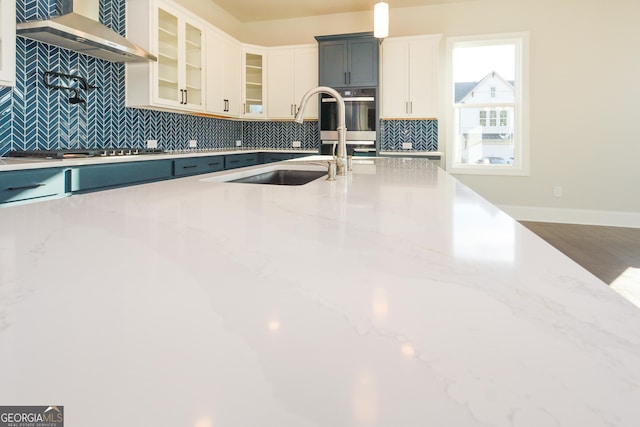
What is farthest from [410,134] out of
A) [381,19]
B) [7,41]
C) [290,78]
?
[7,41]

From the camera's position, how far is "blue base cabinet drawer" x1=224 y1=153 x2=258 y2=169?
15.6ft

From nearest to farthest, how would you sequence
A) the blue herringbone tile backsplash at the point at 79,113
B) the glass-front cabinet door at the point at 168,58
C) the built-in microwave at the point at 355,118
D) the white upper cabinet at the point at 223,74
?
the blue herringbone tile backsplash at the point at 79,113, the glass-front cabinet door at the point at 168,58, the white upper cabinet at the point at 223,74, the built-in microwave at the point at 355,118

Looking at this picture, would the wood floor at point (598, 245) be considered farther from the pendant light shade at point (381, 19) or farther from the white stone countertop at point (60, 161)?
the white stone countertop at point (60, 161)

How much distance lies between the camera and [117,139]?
149 inches

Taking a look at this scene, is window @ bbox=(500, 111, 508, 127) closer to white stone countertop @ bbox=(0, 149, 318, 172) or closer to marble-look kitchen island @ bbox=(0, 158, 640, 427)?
white stone countertop @ bbox=(0, 149, 318, 172)

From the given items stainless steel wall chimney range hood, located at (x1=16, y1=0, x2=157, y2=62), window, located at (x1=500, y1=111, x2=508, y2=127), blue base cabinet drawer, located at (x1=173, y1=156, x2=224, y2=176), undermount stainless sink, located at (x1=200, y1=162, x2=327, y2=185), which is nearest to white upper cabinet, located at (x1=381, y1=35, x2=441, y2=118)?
window, located at (x1=500, y1=111, x2=508, y2=127)

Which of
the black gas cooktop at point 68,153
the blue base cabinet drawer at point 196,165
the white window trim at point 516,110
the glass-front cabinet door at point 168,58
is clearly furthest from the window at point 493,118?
the black gas cooktop at point 68,153

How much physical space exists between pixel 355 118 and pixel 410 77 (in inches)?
32.8

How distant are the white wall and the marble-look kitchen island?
5193 mm

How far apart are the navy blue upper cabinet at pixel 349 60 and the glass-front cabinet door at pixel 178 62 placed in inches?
60.2

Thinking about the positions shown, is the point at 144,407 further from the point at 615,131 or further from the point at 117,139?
the point at 615,131

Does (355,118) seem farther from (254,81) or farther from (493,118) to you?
(493,118)

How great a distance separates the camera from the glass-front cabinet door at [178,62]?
3947 mm

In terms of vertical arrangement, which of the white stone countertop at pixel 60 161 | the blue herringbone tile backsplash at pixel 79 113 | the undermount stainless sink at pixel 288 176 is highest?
the blue herringbone tile backsplash at pixel 79 113
